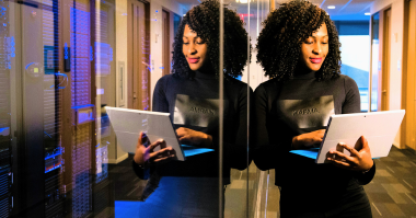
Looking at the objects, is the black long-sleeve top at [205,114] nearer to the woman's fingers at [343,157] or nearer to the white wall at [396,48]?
the woman's fingers at [343,157]

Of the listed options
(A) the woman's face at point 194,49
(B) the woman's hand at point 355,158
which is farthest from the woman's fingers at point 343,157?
(A) the woman's face at point 194,49

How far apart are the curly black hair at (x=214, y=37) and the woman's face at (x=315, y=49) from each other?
0.21 m

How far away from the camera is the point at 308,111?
3.34ft

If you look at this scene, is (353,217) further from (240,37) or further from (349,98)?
(240,37)

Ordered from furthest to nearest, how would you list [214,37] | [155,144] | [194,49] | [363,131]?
[363,131]
[214,37]
[194,49]
[155,144]

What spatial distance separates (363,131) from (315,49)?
0.32 m

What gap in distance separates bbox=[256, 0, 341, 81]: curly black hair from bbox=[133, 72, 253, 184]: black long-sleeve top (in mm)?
170

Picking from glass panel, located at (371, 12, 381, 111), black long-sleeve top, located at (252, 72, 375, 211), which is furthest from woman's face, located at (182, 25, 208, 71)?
glass panel, located at (371, 12, 381, 111)

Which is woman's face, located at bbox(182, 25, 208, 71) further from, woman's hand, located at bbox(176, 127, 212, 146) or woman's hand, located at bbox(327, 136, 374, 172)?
woman's hand, located at bbox(327, 136, 374, 172)

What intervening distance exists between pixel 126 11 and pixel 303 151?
808 millimetres

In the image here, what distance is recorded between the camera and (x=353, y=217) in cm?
109

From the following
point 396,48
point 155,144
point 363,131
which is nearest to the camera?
point 155,144

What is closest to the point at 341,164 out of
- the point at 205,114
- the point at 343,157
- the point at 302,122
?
the point at 343,157

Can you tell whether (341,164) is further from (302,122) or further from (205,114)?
(205,114)
